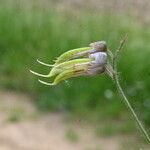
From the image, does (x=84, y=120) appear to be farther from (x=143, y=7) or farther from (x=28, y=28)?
(x=143, y=7)

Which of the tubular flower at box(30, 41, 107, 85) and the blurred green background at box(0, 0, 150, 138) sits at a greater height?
the tubular flower at box(30, 41, 107, 85)

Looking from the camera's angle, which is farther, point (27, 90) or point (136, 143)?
point (27, 90)

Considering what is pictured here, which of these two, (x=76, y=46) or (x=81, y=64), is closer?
(x=81, y=64)

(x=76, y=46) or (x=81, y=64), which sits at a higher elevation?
(x=81, y=64)

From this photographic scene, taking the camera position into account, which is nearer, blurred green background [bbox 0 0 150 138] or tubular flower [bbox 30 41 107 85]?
tubular flower [bbox 30 41 107 85]

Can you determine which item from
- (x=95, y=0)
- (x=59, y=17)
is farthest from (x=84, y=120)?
(x=95, y=0)
